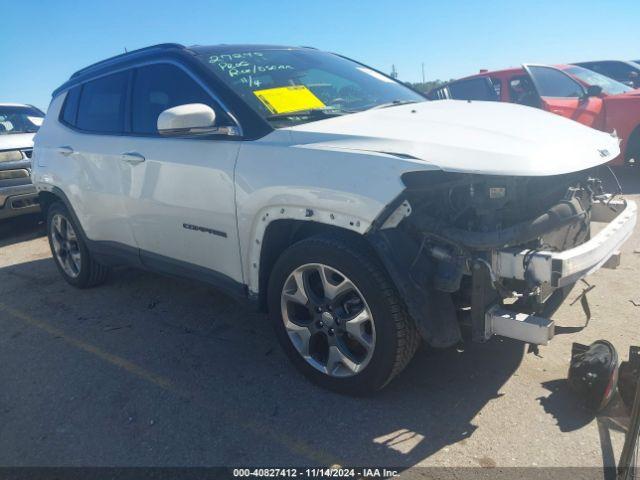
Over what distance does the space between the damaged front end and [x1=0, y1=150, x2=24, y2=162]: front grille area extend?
6668 millimetres

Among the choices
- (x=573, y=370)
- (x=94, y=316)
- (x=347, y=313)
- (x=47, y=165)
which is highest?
(x=47, y=165)

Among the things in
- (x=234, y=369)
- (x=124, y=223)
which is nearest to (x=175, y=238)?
(x=124, y=223)

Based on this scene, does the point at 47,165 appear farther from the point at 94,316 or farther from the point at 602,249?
the point at 602,249

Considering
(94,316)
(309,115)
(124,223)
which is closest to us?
(309,115)

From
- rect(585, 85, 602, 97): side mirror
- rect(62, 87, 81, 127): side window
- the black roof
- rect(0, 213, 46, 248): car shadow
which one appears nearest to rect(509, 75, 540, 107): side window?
rect(585, 85, 602, 97): side mirror

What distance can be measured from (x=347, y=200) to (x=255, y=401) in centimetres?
126

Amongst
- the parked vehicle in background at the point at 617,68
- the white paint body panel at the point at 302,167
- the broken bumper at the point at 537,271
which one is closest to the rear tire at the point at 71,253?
the white paint body panel at the point at 302,167

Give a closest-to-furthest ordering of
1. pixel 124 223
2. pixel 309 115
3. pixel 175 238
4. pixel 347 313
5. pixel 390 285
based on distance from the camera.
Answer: pixel 390 285
pixel 347 313
pixel 309 115
pixel 175 238
pixel 124 223

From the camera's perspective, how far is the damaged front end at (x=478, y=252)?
239cm

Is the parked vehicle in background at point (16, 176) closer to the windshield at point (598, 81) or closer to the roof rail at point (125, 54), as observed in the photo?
the roof rail at point (125, 54)

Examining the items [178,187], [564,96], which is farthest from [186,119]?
[564,96]

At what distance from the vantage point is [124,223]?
4.06m

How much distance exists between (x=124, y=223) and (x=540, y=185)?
2902 millimetres

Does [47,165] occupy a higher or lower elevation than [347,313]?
higher
